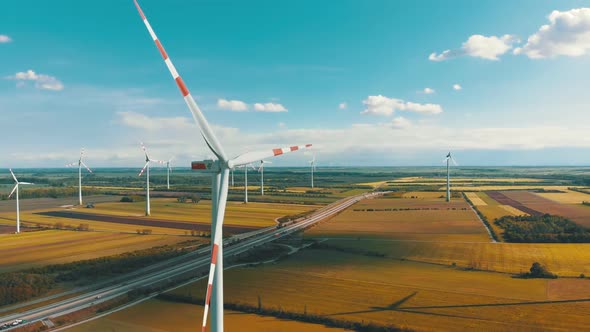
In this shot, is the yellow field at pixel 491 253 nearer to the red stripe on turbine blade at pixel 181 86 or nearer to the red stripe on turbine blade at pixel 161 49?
the red stripe on turbine blade at pixel 181 86

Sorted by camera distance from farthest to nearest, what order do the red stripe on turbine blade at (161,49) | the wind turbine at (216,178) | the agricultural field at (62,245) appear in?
1. the agricultural field at (62,245)
2. the wind turbine at (216,178)
3. the red stripe on turbine blade at (161,49)

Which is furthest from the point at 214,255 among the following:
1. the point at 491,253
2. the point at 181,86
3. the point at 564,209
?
the point at 564,209

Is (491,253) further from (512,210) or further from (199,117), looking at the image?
(512,210)

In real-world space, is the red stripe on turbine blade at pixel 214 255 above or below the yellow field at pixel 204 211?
above

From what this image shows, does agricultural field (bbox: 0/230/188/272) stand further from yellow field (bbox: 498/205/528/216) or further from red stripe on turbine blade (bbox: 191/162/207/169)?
yellow field (bbox: 498/205/528/216)

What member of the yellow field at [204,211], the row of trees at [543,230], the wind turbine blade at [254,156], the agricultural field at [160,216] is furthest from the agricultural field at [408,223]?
the wind turbine blade at [254,156]

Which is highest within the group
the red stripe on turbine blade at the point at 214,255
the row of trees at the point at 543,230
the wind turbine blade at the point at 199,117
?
the wind turbine blade at the point at 199,117

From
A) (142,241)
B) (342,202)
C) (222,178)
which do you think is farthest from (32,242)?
(342,202)

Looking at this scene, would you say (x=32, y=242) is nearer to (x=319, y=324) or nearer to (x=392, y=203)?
(x=319, y=324)
